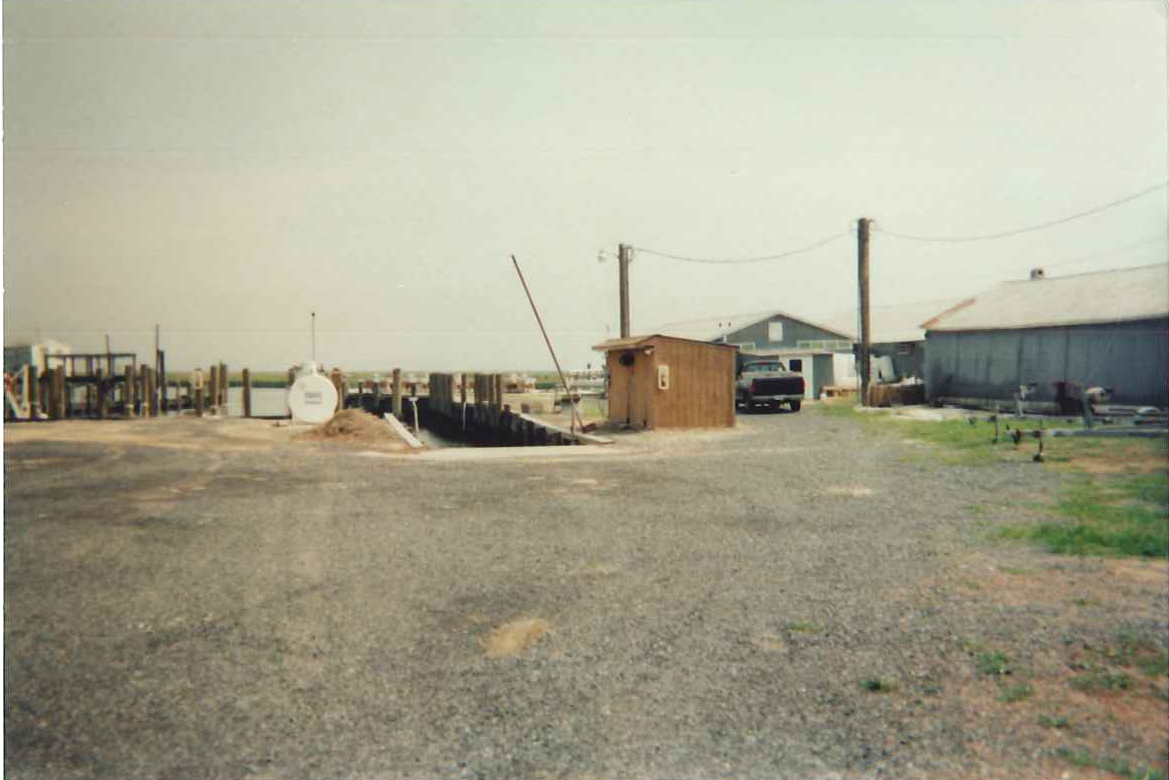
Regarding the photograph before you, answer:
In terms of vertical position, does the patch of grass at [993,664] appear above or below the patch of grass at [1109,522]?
below

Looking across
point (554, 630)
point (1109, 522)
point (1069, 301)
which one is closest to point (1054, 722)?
point (554, 630)

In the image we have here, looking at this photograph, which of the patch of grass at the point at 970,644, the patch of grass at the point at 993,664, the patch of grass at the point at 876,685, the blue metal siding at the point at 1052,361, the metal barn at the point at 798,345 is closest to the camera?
the patch of grass at the point at 876,685

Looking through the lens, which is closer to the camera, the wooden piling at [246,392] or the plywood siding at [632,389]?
the wooden piling at [246,392]

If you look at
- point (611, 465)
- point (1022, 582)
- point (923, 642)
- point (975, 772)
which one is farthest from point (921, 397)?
point (975, 772)

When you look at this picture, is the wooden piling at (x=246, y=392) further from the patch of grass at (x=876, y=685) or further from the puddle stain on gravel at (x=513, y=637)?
the patch of grass at (x=876, y=685)

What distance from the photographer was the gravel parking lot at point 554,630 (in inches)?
134

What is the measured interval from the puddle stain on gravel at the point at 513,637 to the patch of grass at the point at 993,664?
2.39 m

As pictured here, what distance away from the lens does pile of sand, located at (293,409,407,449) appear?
1166 centimetres

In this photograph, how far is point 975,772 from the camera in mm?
3133

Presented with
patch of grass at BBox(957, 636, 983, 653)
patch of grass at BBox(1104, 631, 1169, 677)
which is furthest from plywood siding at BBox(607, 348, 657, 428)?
patch of grass at BBox(1104, 631, 1169, 677)

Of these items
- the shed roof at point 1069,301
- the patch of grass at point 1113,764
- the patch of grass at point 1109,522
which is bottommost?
the patch of grass at point 1113,764

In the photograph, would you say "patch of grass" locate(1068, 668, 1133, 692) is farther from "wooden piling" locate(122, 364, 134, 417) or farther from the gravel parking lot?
"wooden piling" locate(122, 364, 134, 417)

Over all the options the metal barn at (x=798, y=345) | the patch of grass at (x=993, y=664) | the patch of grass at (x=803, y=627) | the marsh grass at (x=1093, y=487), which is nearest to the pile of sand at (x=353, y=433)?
the marsh grass at (x=1093, y=487)

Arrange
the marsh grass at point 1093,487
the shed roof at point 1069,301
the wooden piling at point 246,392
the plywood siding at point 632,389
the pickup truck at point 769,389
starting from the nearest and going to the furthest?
the marsh grass at point 1093,487 → the shed roof at point 1069,301 → the wooden piling at point 246,392 → the plywood siding at point 632,389 → the pickup truck at point 769,389
